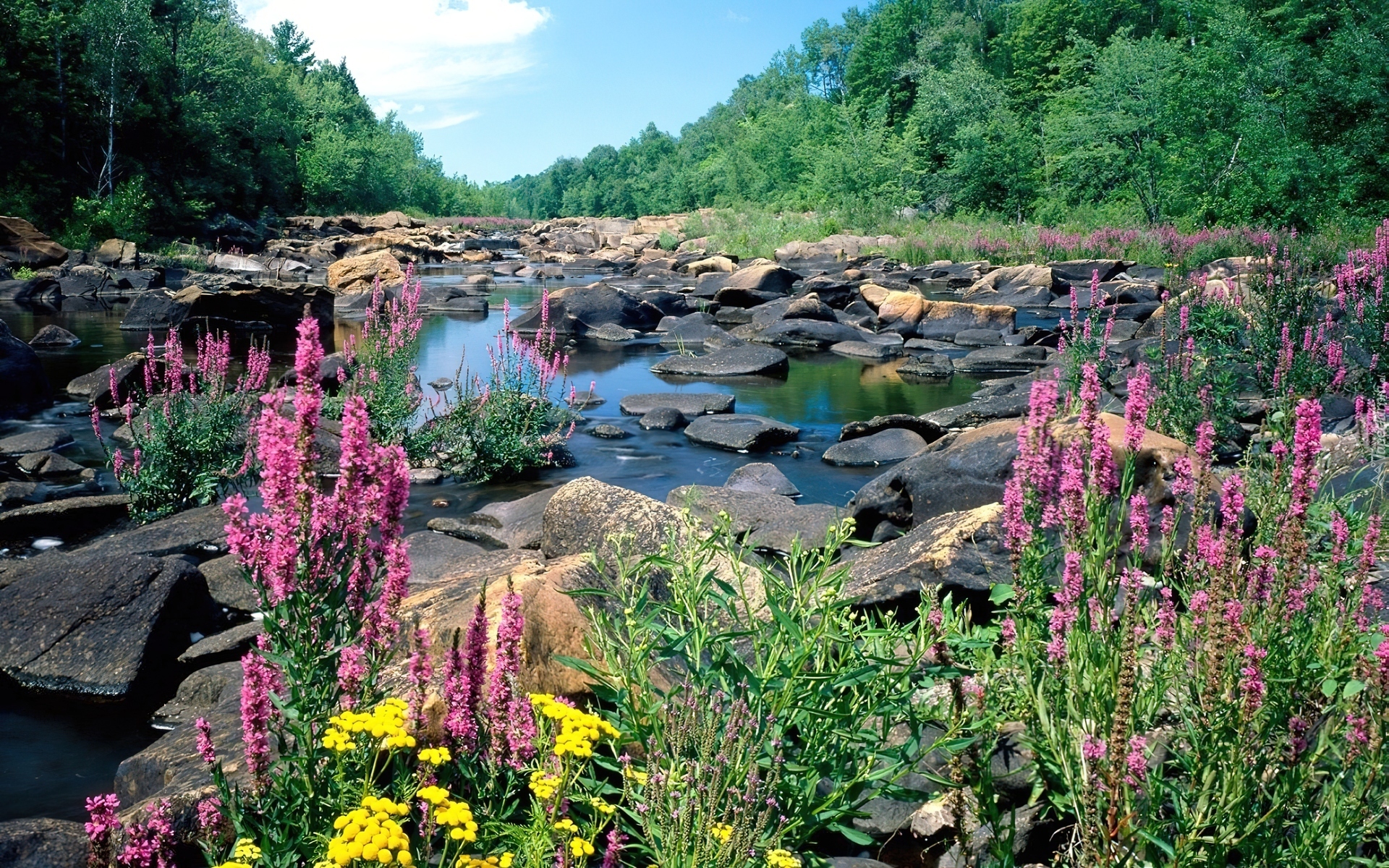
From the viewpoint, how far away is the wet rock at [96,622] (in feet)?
20.7

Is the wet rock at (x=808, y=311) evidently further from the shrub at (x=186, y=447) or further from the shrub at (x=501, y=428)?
the shrub at (x=186, y=447)

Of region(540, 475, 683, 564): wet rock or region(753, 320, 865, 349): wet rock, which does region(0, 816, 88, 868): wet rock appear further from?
region(753, 320, 865, 349): wet rock

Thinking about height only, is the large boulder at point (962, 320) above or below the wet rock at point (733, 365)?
above

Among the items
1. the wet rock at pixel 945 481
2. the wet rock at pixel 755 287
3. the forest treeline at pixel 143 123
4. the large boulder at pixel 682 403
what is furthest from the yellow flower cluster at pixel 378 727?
the forest treeline at pixel 143 123

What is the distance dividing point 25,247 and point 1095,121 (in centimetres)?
4111

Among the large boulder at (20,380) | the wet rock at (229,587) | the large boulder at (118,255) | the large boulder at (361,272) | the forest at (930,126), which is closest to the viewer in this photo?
the wet rock at (229,587)

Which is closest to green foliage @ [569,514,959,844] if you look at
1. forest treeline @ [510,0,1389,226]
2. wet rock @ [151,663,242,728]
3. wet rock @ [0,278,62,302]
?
wet rock @ [151,663,242,728]

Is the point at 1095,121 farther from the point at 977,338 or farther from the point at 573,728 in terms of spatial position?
the point at 573,728

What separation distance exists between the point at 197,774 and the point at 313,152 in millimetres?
76021

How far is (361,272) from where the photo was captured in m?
31.0

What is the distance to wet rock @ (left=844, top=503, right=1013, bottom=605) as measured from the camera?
5668 mm

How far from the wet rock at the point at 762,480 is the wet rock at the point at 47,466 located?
7.68 meters

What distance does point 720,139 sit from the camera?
370ft

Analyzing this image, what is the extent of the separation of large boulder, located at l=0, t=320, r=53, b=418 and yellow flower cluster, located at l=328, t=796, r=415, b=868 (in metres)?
15.0
